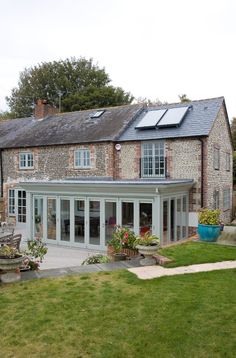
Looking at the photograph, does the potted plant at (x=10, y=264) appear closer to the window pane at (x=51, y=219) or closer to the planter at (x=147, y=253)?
the planter at (x=147, y=253)

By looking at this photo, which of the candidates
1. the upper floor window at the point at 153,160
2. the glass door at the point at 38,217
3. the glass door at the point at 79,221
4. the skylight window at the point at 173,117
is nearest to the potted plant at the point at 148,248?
the glass door at the point at 79,221

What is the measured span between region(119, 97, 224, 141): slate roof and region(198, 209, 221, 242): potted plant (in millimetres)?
4149

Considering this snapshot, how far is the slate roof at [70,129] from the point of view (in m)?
21.0

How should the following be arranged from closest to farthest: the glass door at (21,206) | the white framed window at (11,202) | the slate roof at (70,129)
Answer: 1. the slate roof at (70,129)
2. the glass door at (21,206)
3. the white framed window at (11,202)

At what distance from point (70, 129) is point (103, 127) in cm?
271

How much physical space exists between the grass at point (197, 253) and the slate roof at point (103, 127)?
605 centimetres

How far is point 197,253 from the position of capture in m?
12.2

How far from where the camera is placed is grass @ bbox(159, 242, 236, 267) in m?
11.0

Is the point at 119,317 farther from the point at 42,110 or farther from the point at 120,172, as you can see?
the point at 42,110

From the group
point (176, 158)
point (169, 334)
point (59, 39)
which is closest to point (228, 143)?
point (176, 158)

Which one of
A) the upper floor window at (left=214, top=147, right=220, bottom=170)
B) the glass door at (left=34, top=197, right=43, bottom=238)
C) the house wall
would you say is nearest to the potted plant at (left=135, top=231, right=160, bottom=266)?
the glass door at (left=34, top=197, right=43, bottom=238)

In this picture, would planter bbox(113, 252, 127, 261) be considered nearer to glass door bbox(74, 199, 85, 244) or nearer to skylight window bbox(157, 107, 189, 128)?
glass door bbox(74, 199, 85, 244)

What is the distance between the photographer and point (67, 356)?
5137 mm

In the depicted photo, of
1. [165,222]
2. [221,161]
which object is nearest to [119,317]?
[165,222]
